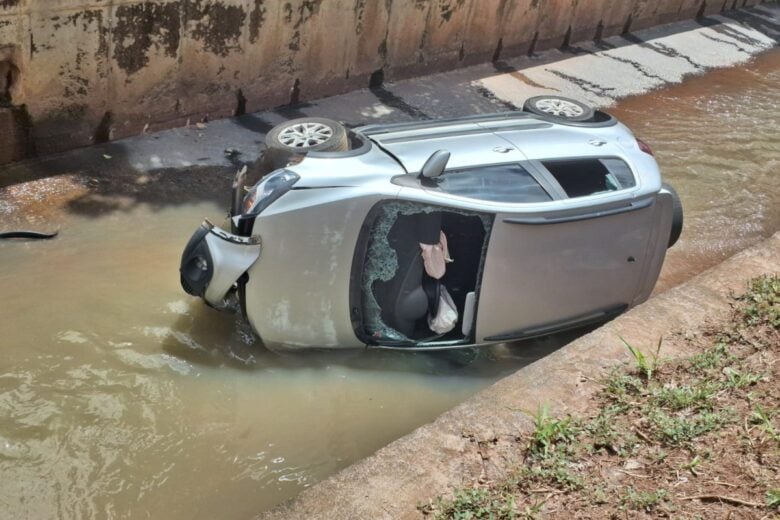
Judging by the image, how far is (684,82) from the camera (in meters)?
12.8

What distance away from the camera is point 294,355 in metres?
5.40

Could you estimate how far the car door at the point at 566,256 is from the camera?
5.22 meters

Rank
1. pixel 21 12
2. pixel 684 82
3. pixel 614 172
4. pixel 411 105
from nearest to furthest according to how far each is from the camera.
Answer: pixel 614 172 < pixel 21 12 < pixel 411 105 < pixel 684 82

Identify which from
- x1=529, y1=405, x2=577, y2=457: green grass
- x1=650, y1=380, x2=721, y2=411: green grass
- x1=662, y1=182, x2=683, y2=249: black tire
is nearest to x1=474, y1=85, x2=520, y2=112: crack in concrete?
x1=662, y1=182, x2=683, y2=249: black tire

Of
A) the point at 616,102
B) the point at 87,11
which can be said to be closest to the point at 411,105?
the point at 616,102

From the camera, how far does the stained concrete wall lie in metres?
7.00

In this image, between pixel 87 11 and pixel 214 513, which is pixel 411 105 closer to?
pixel 87 11

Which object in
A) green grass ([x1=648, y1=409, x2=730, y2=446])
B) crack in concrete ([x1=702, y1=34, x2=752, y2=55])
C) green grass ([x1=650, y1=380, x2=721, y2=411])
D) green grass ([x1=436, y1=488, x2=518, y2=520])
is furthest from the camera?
crack in concrete ([x1=702, y1=34, x2=752, y2=55])

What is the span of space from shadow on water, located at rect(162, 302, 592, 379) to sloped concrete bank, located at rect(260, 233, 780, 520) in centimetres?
111

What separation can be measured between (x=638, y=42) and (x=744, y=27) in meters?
3.95

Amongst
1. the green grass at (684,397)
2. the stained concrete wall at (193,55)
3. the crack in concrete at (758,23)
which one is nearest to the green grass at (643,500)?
the green grass at (684,397)

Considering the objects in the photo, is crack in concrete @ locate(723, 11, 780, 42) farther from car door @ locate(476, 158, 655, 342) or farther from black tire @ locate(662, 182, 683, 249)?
car door @ locate(476, 158, 655, 342)

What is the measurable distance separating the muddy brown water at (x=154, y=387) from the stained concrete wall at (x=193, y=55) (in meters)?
0.84

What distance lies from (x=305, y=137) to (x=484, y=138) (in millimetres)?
1209
